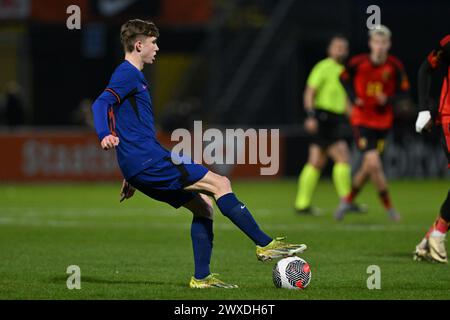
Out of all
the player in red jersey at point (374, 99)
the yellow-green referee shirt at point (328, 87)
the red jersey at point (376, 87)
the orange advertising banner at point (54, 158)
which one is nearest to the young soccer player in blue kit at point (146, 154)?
the player in red jersey at point (374, 99)

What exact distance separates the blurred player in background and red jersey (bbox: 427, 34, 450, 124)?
568 cm

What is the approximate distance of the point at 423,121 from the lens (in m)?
10.1

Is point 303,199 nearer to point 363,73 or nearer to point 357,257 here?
point 363,73

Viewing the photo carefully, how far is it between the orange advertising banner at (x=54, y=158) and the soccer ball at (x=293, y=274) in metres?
16.5

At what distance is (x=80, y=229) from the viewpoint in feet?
45.7

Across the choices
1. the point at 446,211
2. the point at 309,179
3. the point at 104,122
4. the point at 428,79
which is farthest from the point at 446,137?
the point at 309,179

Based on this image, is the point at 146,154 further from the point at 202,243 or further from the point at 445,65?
the point at 445,65

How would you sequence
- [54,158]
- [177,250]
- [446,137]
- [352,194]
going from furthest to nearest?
1. [54,158]
2. [352,194]
3. [177,250]
4. [446,137]

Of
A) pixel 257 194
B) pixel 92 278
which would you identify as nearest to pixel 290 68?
pixel 257 194

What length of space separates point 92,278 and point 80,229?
15.7ft

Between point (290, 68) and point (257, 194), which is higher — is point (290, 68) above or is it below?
above

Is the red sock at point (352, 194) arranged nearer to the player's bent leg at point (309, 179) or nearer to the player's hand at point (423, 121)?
the player's bent leg at point (309, 179)

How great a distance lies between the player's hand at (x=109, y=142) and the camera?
310 inches

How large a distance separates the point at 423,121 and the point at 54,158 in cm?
1573
